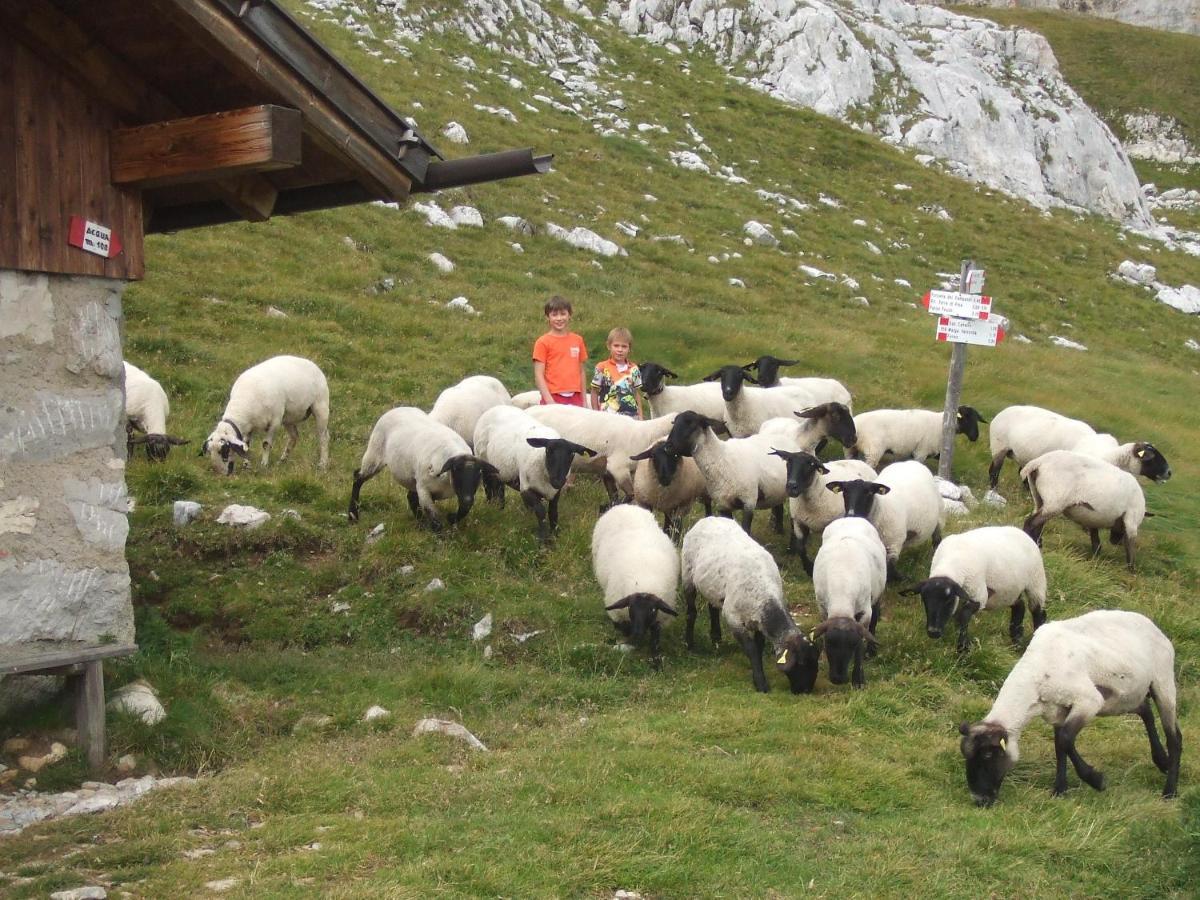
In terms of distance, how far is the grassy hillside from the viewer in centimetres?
581

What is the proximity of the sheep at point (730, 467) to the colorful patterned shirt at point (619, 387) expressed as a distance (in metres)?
2.34

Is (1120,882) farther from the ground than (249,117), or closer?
closer

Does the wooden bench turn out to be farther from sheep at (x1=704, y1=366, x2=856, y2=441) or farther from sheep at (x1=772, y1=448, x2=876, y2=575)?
sheep at (x1=704, y1=366, x2=856, y2=441)

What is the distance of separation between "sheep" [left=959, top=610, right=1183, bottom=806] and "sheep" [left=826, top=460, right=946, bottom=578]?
302cm

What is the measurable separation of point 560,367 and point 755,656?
5.94m

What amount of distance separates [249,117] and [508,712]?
175 inches

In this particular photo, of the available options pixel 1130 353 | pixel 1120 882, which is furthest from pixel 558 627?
pixel 1130 353

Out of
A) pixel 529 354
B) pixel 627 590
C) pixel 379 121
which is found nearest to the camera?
pixel 379 121

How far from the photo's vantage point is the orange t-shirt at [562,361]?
1394 cm

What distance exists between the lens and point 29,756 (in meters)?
6.73

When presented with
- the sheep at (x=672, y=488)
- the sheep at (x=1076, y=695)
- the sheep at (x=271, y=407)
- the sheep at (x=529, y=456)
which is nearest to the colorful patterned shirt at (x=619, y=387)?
the sheep at (x=529, y=456)

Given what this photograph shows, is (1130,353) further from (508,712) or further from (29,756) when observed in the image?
(29,756)

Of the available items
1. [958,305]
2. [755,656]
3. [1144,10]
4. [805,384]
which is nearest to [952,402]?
[958,305]

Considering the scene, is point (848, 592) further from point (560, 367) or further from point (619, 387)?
point (560, 367)
